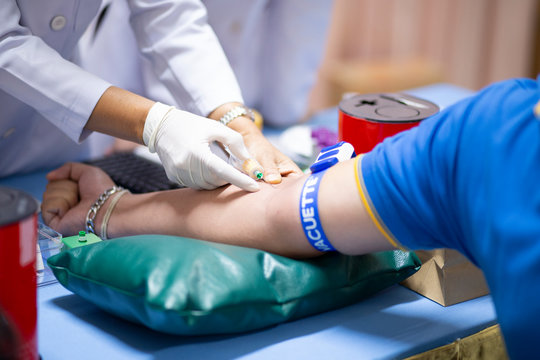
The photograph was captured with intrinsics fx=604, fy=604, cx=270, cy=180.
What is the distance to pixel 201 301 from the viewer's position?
770 mm

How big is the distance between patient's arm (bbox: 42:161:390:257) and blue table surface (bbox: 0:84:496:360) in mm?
113

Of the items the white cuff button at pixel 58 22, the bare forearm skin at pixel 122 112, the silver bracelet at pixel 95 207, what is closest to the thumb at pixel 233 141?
the bare forearm skin at pixel 122 112

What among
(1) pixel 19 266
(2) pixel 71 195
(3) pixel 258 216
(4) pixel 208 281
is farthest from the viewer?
(2) pixel 71 195

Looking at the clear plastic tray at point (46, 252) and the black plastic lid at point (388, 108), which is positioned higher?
the black plastic lid at point (388, 108)

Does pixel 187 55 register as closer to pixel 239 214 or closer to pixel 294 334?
pixel 239 214

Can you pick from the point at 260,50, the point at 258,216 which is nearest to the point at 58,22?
the point at 258,216

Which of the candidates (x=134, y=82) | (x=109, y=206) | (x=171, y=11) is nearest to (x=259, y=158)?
(x=109, y=206)

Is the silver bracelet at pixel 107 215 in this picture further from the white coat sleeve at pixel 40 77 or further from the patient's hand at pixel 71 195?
the white coat sleeve at pixel 40 77

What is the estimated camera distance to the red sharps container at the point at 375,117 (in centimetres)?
112

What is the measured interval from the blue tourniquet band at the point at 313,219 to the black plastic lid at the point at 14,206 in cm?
38

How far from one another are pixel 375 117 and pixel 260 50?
28.7 inches

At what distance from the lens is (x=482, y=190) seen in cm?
71

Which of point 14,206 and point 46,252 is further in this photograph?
point 46,252

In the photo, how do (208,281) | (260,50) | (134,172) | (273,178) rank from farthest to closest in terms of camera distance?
(260,50), (134,172), (273,178), (208,281)
